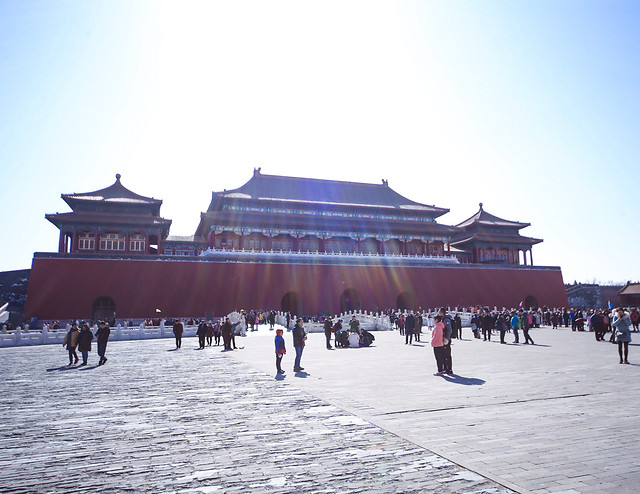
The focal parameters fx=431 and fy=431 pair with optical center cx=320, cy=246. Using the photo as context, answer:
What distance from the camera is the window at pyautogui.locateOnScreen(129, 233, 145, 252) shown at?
30.5 meters

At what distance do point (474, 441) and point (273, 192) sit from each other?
32942 millimetres

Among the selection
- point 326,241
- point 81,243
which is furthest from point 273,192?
point 81,243

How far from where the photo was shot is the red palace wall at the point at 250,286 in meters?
26.1

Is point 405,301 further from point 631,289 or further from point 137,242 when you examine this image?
point 631,289

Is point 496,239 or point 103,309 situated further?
point 496,239

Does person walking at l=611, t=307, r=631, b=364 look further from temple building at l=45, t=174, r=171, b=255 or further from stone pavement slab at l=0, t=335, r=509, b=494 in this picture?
temple building at l=45, t=174, r=171, b=255

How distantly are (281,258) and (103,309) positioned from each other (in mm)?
11899

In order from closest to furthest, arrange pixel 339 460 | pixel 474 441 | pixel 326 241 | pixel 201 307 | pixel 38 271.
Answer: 1. pixel 339 460
2. pixel 474 441
3. pixel 38 271
4. pixel 201 307
5. pixel 326 241

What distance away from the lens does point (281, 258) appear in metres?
30.8

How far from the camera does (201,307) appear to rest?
28.5 m

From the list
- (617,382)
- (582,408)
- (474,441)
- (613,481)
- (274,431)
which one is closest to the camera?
(613,481)

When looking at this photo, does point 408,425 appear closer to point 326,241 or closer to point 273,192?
point 326,241

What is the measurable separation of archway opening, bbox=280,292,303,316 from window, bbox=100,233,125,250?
12.0 metres

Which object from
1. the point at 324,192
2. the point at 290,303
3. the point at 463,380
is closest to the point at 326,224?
the point at 324,192
